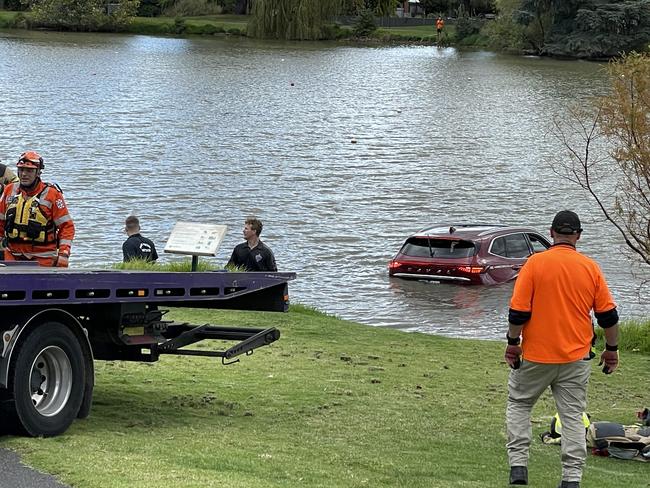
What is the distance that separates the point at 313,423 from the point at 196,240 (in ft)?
13.3

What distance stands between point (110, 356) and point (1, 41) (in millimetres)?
106460

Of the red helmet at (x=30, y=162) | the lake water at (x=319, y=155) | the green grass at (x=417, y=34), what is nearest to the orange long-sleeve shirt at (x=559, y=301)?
the red helmet at (x=30, y=162)

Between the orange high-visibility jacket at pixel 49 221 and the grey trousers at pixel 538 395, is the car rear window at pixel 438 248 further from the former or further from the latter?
the grey trousers at pixel 538 395

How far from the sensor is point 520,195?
4494 centimetres

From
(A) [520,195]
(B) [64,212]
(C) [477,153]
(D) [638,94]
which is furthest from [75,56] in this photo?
(B) [64,212]

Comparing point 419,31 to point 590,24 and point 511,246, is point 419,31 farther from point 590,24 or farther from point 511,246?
point 511,246

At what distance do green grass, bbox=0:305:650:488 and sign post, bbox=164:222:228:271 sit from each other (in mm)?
1184

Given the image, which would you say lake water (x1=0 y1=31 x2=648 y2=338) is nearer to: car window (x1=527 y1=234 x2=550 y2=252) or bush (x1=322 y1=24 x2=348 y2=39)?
car window (x1=527 y1=234 x2=550 y2=252)

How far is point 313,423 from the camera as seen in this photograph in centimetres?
1123

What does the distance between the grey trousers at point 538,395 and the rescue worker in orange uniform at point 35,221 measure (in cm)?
431

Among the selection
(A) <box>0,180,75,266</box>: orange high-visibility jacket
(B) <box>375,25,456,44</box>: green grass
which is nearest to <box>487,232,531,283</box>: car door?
(A) <box>0,180,75,266</box>: orange high-visibility jacket

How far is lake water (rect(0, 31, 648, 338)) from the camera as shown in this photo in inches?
1232

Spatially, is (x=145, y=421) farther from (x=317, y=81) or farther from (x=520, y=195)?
(x=317, y=81)

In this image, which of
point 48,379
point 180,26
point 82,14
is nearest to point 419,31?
point 180,26
